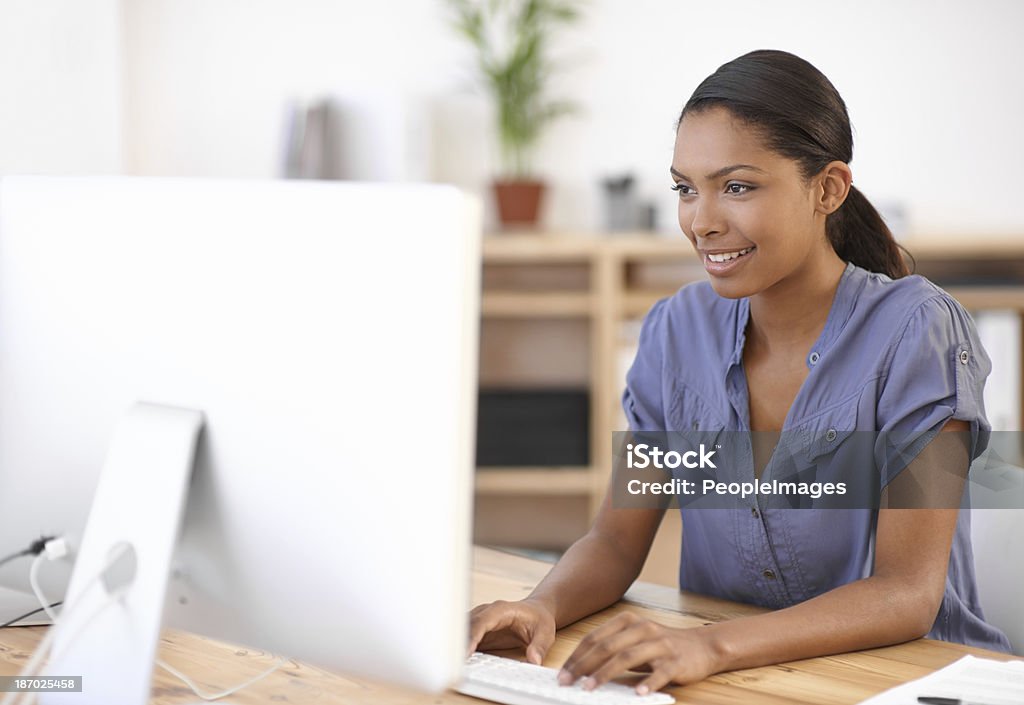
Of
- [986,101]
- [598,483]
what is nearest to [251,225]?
[598,483]

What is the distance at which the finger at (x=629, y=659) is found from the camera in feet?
3.42

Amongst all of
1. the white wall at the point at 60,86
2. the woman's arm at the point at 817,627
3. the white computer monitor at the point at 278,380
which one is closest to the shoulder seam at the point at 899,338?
the woman's arm at the point at 817,627

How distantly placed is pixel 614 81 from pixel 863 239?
2486mm

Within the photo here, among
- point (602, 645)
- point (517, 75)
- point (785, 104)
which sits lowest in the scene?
point (602, 645)

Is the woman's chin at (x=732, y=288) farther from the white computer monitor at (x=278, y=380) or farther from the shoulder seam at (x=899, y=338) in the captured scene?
the white computer monitor at (x=278, y=380)

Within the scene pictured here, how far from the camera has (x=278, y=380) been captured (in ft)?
2.83

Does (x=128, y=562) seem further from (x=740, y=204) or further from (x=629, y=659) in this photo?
(x=740, y=204)

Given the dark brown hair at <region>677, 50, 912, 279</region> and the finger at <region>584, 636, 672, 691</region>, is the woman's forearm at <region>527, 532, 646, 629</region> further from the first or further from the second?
the dark brown hair at <region>677, 50, 912, 279</region>

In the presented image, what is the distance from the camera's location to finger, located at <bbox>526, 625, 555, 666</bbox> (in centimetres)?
114

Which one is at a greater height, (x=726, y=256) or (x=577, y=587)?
(x=726, y=256)

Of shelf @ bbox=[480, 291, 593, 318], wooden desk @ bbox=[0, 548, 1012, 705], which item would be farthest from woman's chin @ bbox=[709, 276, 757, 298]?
shelf @ bbox=[480, 291, 593, 318]

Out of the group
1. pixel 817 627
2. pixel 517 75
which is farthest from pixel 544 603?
pixel 517 75

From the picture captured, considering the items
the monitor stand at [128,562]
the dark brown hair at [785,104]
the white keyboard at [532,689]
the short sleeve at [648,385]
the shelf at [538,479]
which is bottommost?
the shelf at [538,479]

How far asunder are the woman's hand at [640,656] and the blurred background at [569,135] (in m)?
2.53
